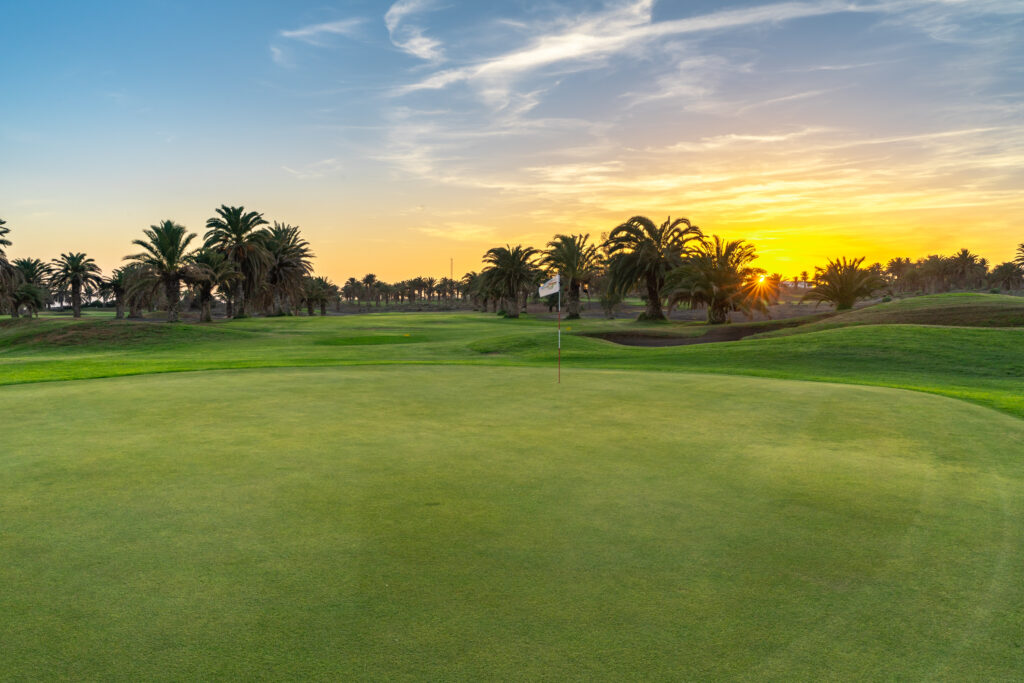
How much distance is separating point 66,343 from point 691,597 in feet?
143

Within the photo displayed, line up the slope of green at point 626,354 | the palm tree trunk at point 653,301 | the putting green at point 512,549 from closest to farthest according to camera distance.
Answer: the putting green at point 512,549 < the slope of green at point 626,354 < the palm tree trunk at point 653,301

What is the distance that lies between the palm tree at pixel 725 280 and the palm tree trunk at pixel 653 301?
25.9 feet

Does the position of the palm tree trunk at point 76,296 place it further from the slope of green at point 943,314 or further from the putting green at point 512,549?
the putting green at point 512,549

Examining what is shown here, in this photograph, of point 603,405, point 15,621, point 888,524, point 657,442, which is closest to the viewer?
point 15,621

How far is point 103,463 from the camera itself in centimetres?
767

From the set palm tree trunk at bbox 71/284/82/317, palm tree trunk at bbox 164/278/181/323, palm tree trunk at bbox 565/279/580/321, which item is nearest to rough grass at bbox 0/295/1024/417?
palm tree trunk at bbox 164/278/181/323

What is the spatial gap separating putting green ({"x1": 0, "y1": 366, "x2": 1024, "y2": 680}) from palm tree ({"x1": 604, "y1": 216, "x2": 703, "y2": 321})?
4895cm

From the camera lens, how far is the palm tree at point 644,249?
57.5 m

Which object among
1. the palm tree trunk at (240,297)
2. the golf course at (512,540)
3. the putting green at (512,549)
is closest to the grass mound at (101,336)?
the golf course at (512,540)

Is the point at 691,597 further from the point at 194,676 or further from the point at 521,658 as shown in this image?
the point at 194,676

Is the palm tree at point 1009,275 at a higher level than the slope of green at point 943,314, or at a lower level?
higher

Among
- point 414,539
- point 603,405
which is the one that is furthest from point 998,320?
point 414,539

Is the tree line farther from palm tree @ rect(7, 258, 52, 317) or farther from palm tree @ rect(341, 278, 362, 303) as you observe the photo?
palm tree @ rect(341, 278, 362, 303)

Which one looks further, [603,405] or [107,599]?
[603,405]
